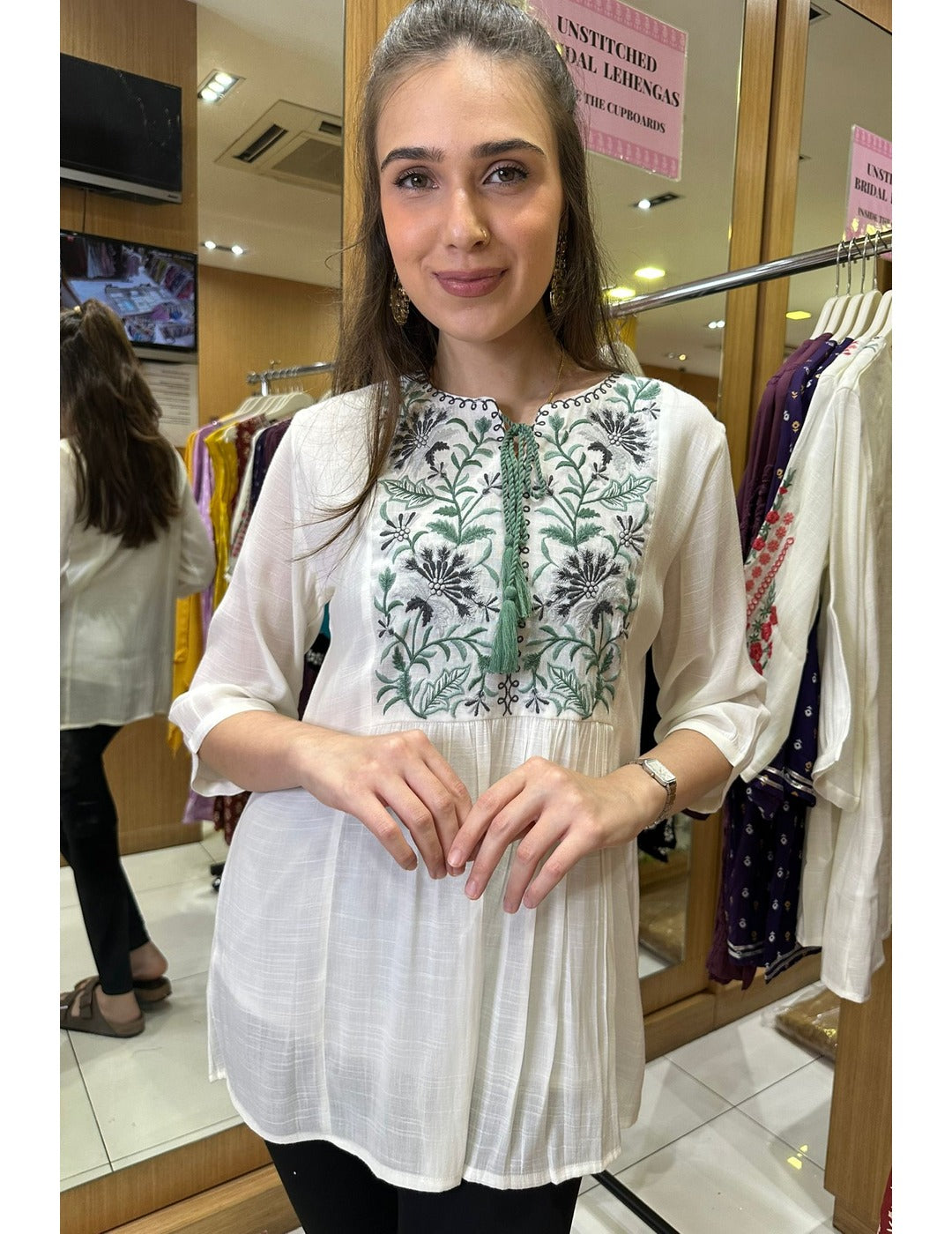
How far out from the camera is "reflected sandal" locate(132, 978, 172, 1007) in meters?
1.49

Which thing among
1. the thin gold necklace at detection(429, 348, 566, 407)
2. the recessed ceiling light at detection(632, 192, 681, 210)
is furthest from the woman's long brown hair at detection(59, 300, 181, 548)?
the recessed ceiling light at detection(632, 192, 681, 210)

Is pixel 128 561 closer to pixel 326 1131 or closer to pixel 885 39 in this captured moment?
pixel 326 1131

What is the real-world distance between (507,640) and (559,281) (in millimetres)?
387

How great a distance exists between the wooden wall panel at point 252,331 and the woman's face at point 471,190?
68 cm

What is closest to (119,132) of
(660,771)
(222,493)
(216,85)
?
(216,85)

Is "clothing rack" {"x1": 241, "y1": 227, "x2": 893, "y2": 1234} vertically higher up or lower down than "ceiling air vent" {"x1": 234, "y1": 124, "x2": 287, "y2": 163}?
lower down

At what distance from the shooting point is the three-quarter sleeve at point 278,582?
2.82ft

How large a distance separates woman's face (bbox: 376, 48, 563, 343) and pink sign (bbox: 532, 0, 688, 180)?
1012 millimetres

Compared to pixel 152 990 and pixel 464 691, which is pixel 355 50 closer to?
pixel 464 691

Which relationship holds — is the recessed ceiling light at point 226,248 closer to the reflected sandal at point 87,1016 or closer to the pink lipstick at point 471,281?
the pink lipstick at point 471,281

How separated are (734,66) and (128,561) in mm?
1705

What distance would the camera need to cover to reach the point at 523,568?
2.62 feet

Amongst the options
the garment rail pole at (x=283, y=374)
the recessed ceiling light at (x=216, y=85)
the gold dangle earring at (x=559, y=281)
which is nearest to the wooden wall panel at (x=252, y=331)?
the garment rail pole at (x=283, y=374)

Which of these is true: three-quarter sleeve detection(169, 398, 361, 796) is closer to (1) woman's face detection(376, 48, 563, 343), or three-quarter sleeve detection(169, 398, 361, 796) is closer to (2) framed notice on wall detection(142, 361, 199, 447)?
(1) woman's face detection(376, 48, 563, 343)
